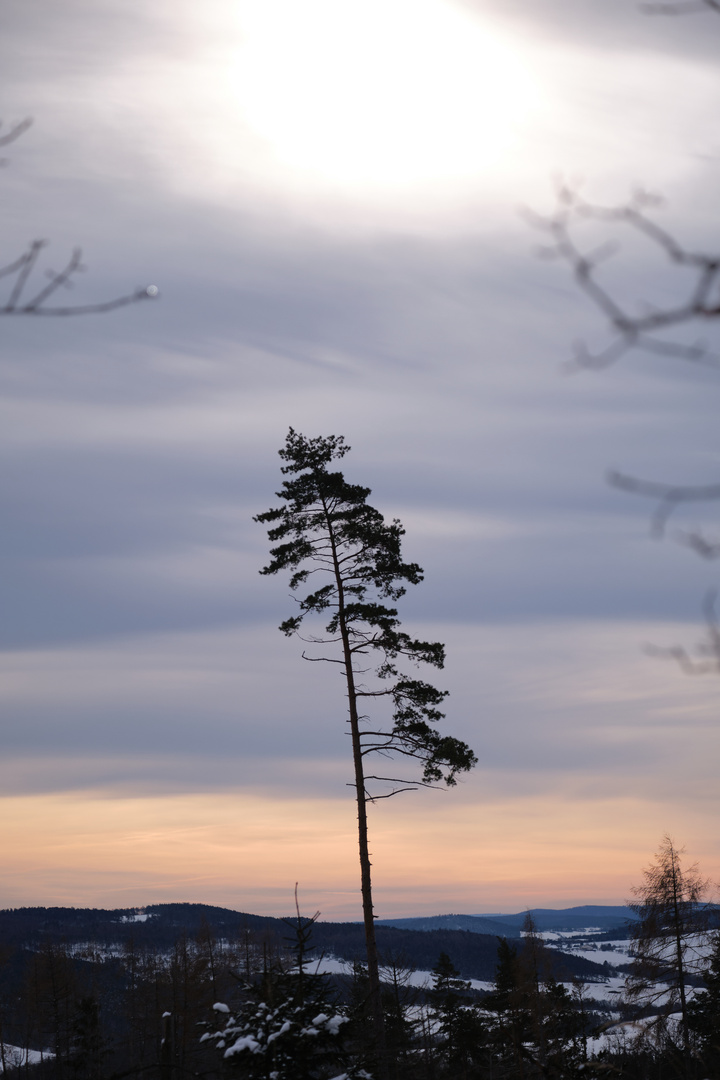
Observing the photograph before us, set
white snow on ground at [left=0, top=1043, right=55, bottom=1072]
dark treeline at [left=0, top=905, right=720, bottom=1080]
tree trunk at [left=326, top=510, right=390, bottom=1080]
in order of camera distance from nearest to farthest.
A: 1. dark treeline at [left=0, top=905, right=720, bottom=1080]
2. tree trunk at [left=326, top=510, right=390, bottom=1080]
3. white snow on ground at [left=0, top=1043, right=55, bottom=1072]

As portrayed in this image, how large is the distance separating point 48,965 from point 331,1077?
5726 cm

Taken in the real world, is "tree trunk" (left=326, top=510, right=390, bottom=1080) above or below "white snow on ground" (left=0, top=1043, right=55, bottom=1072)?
above

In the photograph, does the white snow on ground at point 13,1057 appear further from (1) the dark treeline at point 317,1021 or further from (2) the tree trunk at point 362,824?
(2) the tree trunk at point 362,824

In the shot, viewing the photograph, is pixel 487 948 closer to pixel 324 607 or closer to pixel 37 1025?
pixel 37 1025

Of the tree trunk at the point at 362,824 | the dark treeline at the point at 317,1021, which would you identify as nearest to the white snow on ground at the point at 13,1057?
the dark treeline at the point at 317,1021

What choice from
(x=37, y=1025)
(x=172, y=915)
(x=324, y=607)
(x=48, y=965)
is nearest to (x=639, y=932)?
(x=324, y=607)

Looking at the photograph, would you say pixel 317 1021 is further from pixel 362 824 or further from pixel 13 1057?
pixel 13 1057

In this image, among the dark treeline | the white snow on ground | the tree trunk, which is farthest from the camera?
the white snow on ground

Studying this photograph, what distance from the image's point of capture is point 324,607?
Answer: 21.1 m

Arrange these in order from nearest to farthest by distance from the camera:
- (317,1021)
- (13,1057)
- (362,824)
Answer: (317,1021) → (362,824) → (13,1057)

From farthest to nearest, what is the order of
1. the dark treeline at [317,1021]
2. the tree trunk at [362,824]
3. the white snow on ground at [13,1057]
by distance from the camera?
the white snow on ground at [13,1057]
the tree trunk at [362,824]
the dark treeline at [317,1021]

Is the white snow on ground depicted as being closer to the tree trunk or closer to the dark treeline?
the dark treeline

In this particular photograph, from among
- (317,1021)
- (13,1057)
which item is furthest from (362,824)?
(13,1057)

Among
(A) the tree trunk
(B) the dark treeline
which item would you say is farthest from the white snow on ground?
(A) the tree trunk
